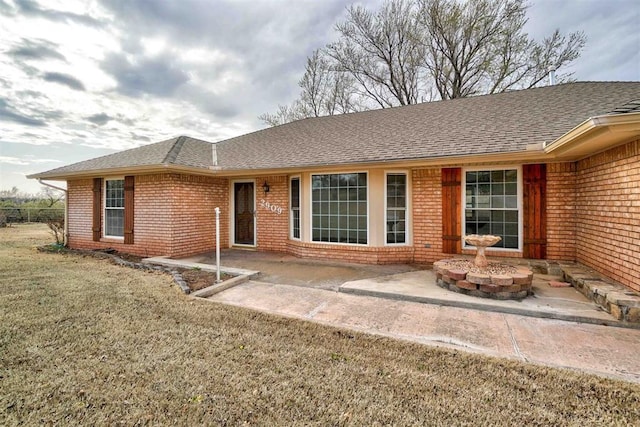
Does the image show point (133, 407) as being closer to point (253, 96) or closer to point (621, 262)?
point (621, 262)

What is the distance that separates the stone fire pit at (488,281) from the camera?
14.7ft

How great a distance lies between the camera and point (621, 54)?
1041 cm

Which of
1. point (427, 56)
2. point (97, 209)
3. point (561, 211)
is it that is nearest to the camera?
point (561, 211)

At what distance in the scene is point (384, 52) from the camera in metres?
16.9

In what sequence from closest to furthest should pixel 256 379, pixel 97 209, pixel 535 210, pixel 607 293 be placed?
pixel 256 379
pixel 607 293
pixel 535 210
pixel 97 209

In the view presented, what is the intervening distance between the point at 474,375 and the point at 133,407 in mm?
2851

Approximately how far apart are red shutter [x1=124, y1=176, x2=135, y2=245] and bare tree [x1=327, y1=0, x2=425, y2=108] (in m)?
13.7

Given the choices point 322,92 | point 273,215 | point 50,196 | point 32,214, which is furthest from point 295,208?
point 50,196

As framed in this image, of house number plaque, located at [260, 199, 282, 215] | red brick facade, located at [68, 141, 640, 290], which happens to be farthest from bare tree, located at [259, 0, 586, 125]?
house number plaque, located at [260, 199, 282, 215]

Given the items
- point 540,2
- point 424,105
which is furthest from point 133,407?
point 540,2

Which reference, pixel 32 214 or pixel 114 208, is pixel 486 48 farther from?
pixel 32 214

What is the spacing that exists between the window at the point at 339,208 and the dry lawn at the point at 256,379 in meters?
3.98

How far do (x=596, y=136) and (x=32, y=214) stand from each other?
28646 mm

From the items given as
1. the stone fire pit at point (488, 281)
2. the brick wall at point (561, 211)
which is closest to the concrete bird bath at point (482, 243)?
the stone fire pit at point (488, 281)
